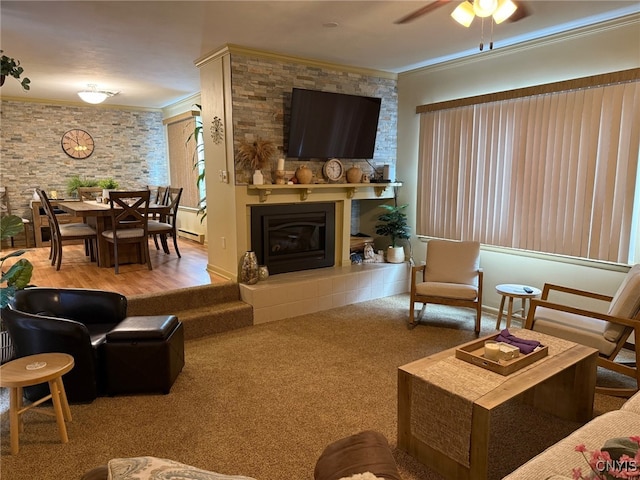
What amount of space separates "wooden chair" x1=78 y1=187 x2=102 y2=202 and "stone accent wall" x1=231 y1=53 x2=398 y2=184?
157 inches

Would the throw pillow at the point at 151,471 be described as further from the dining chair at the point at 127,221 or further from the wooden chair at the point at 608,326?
the dining chair at the point at 127,221

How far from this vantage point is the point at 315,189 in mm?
5004

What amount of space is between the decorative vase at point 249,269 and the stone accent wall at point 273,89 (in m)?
0.77

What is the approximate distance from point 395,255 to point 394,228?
0.36 metres

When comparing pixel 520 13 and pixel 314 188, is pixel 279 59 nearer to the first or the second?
pixel 314 188

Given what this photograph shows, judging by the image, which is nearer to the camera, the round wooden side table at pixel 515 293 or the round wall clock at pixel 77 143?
the round wooden side table at pixel 515 293

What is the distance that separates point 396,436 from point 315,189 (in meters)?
3.06

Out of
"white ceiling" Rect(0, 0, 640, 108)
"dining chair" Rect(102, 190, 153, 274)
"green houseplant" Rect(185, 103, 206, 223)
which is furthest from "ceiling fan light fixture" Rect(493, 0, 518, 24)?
"green houseplant" Rect(185, 103, 206, 223)

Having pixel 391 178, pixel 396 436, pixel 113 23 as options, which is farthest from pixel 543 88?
pixel 113 23

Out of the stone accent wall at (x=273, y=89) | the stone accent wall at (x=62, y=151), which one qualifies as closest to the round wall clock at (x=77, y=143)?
the stone accent wall at (x=62, y=151)

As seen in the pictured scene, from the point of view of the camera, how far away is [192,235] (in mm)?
7488

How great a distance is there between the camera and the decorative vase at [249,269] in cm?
452

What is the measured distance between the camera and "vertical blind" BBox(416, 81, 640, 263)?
362 cm

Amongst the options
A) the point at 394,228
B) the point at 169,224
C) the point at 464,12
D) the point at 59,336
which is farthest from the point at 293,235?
the point at 464,12
